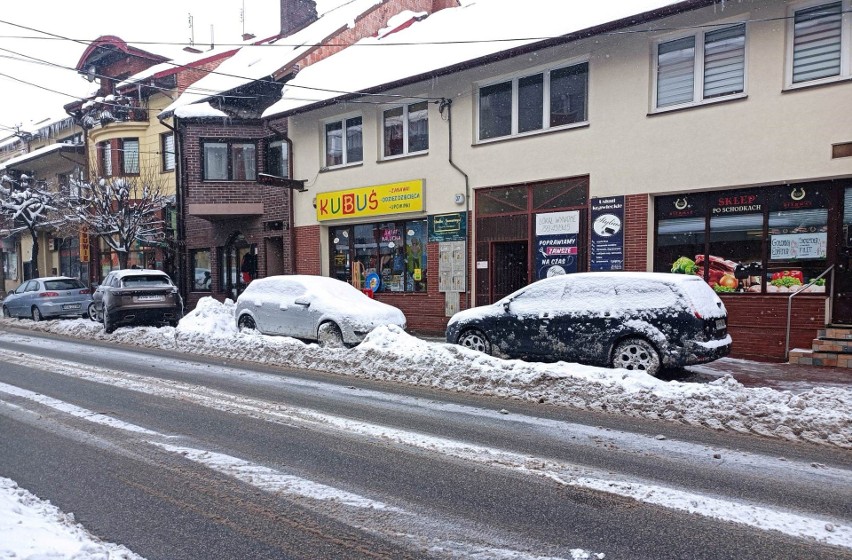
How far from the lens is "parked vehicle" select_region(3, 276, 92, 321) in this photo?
17953mm

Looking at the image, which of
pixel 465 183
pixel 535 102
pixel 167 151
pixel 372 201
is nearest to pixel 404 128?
pixel 372 201

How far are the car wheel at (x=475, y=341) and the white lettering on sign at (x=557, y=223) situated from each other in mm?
4219

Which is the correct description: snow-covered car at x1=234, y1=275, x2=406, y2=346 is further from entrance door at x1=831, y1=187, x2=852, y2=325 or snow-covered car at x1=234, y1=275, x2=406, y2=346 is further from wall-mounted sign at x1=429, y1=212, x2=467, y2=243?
entrance door at x1=831, y1=187, x2=852, y2=325

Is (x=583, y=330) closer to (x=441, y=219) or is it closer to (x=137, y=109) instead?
(x=441, y=219)

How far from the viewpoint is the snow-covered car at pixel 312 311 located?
1126cm

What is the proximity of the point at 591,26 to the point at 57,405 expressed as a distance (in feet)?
37.2

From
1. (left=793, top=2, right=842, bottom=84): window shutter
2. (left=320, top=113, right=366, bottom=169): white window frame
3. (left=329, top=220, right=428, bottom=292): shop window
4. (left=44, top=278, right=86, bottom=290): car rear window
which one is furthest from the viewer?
(left=44, top=278, right=86, bottom=290): car rear window

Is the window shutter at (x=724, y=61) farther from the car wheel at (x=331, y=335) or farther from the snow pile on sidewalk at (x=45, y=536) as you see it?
the snow pile on sidewalk at (x=45, y=536)

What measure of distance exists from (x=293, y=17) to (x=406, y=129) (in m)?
13.2

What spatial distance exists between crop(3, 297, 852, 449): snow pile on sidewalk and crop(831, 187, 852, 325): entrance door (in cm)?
414

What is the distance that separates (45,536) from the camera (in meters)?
3.25

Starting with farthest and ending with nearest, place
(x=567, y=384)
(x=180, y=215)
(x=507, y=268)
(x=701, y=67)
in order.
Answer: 1. (x=180, y=215)
2. (x=507, y=268)
3. (x=701, y=67)
4. (x=567, y=384)

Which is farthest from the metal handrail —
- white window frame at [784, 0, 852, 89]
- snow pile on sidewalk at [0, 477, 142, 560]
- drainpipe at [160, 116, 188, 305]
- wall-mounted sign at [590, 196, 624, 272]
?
drainpipe at [160, 116, 188, 305]

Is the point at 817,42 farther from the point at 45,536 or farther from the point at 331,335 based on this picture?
the point at 45,536
